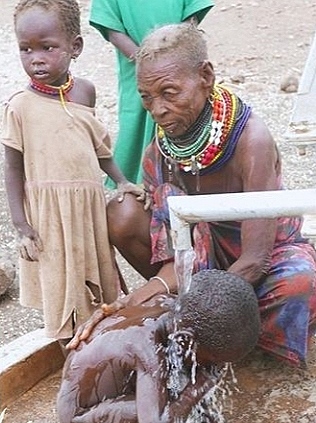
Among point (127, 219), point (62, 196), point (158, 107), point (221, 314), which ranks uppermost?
point (158, 107)

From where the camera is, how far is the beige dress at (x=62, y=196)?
294 centimetres

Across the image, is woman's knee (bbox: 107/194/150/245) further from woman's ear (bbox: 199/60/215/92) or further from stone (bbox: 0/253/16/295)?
stone (bbox: 0/253/16/295)

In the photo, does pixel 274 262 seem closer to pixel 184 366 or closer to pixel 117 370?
pixel 184 366

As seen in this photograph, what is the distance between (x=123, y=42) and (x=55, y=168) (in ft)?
5.29

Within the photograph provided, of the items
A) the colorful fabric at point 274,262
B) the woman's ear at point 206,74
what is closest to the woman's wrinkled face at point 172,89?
the woman's ear at point 206,74

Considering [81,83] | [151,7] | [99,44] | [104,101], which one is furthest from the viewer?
[99,44]

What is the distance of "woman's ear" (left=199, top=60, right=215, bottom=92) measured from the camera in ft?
9.15

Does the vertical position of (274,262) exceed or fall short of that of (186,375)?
it exceeds it

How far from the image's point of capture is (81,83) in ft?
10.1

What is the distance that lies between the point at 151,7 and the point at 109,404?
7.56 feet

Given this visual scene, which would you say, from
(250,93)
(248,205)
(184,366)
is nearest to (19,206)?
(184,366)

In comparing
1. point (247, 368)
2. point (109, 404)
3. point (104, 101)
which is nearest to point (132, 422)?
point (109, 404)

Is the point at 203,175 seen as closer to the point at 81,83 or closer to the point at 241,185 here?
the point at 241,185

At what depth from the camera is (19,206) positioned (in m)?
3.00
